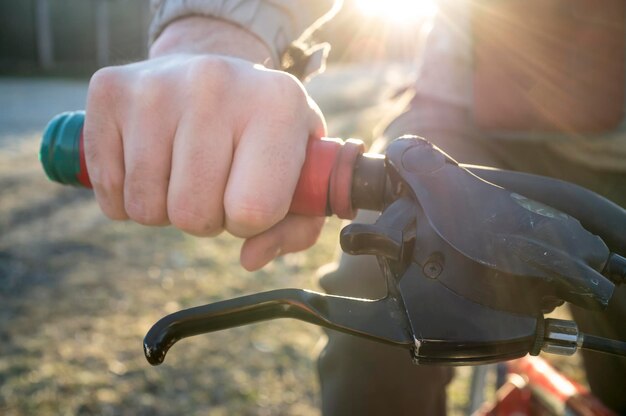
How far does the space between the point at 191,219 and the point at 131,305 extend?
283 centimetres

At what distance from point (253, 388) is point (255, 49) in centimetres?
213

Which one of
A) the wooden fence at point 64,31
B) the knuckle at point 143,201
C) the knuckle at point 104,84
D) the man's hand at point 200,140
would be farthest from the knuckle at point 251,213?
the wooden fence at point 64,31

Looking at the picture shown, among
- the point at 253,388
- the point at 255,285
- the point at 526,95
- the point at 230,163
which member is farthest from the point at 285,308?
the point at 255,285

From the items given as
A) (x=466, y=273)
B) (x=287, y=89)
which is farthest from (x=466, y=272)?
(x=287, y=89)

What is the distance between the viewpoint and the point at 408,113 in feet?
5.36

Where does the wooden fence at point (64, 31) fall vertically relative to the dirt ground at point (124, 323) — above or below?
below

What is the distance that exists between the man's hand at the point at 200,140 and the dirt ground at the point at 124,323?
117 cm

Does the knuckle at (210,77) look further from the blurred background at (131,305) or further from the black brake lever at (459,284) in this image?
the blurred background at (131,305)

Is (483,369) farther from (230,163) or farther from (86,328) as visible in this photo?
(86,328)

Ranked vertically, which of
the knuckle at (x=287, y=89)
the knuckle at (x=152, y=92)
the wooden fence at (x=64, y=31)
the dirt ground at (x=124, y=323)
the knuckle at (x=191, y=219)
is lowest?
the wooden fence at (x=64, y=31)

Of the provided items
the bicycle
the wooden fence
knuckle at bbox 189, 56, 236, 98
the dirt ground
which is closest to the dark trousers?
the bicycle

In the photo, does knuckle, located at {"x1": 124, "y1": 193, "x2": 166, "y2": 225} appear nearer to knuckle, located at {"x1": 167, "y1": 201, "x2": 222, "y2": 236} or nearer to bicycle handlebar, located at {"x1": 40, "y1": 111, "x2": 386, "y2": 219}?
knuckle, located at {"x1": 167, "y1": 201, "x2": 222, "y2": 236}

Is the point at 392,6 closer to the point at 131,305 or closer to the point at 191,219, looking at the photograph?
the point at 191,219

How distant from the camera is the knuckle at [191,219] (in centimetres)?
90
